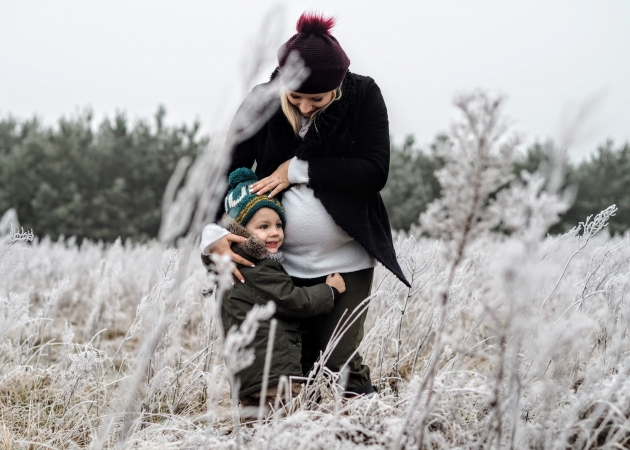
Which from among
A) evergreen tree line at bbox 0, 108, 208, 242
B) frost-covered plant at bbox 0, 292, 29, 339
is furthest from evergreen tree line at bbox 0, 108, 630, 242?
frost-covered plant at bbox 0, 292, 29, 339

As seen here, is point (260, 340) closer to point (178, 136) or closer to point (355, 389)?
point (355, 389)

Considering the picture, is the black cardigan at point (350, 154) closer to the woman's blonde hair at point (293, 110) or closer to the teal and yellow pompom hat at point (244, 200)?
the woman's blonde hair at point (293, 110)

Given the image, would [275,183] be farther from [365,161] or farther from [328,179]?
[365,161]

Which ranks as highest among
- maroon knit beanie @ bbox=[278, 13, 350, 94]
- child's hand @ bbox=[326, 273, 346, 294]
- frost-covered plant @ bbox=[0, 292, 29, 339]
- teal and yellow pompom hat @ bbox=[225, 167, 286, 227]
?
maroon knit beanie @ bbox=[278, 13, 350, 94]

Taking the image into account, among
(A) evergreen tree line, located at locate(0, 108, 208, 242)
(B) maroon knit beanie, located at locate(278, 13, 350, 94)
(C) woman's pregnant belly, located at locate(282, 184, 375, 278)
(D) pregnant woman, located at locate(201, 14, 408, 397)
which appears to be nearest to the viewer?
(B) maroon knit beanie, located at locate(278, 13, 350, 94)

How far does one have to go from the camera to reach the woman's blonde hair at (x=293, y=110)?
2496 millimetres

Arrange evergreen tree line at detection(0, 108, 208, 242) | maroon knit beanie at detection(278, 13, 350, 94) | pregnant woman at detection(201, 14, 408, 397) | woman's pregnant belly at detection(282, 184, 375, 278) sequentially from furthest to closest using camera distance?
evergreen tree line at detection(0, 108, 208, 242) < woman's pregnant belly at detection(282, 184, 375, 278) < pregnant woman at detection(201, 14, 408, 397) < maroon knit beanie at detection(278, 13, 350, 94)

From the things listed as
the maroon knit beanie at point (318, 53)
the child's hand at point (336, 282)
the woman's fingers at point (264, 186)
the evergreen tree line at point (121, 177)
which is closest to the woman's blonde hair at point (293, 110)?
the maroon knit beanie at point (318, 53)

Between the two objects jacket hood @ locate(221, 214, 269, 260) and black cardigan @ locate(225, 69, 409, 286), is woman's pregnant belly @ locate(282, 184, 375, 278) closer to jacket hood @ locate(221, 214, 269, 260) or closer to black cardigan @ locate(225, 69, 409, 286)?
black cardigan @ locate(225, 69, 409, 286)

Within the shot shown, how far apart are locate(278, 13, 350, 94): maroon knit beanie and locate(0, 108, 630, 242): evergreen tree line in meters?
22.9

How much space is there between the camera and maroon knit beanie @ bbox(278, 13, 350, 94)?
2.32 m

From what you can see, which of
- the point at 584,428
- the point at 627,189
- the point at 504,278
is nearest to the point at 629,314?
the point at 584,428

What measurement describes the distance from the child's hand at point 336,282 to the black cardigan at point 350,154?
19 centimetres

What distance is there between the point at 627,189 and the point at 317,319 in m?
29.9
